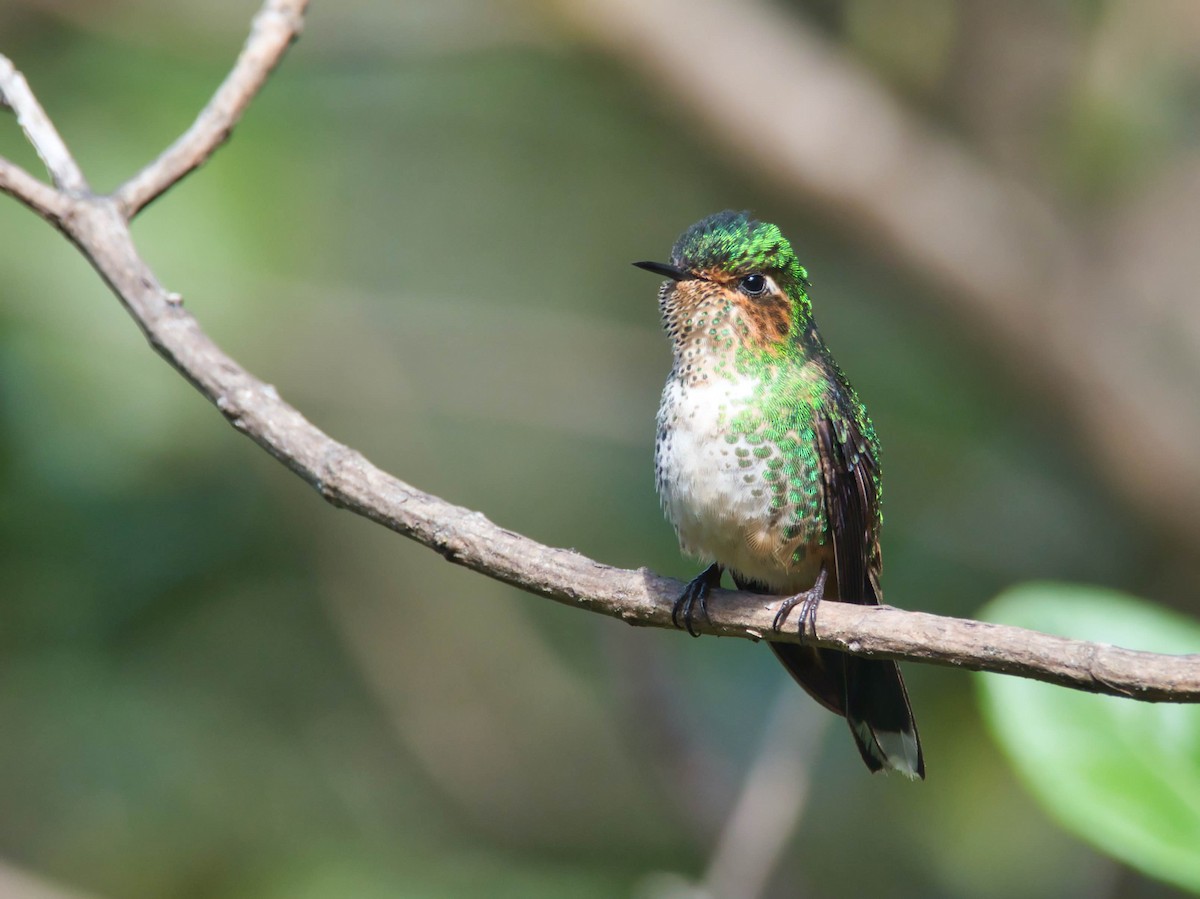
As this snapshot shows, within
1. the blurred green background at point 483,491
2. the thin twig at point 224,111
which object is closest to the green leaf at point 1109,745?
the blurred green background at point 483,491

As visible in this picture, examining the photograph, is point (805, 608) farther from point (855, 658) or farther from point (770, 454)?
point (855, 658)

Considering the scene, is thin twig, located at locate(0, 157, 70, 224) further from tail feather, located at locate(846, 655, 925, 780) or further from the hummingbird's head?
tail feather, located at locate(846, 655, 925, 780)

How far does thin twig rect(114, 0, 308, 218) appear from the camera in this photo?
278cm

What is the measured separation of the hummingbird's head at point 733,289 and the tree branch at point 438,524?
558 millimetres

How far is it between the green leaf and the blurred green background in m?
1.25

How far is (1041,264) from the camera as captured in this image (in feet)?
18.4

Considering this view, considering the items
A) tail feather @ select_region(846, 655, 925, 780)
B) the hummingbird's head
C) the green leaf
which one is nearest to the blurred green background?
tail feather @ select_region(846, 655, 925, 780)

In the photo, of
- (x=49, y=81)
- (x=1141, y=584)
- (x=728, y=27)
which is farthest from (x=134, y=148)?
(x=1141, y=584)

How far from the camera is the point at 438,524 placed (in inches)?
90.5

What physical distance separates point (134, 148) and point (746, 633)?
124 inches

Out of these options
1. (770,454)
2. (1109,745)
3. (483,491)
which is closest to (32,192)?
(770,454)

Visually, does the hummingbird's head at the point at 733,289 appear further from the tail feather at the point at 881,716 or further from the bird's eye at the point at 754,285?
the tail feather at the point at 881,716

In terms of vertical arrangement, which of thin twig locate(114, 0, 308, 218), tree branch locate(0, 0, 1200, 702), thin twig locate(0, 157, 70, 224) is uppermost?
thin twig locate(114, 0, 308, 218)

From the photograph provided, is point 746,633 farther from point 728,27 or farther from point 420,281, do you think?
A: point 420,281
